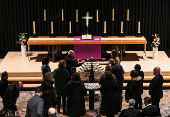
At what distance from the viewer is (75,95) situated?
8227 mm

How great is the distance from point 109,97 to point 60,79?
4.38ft

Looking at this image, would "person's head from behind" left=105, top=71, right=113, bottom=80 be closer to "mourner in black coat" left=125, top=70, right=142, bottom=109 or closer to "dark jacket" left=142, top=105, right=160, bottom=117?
"mourner in black coat" left=125, top=70, right=142, bottom=109

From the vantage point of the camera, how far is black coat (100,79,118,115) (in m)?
8.30

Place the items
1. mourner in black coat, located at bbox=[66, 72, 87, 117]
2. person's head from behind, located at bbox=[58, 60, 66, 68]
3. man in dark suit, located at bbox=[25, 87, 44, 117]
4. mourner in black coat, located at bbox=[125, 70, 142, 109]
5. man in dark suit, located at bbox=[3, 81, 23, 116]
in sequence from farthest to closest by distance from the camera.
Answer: person's head from behind, located at bbox=[58, 60, 66, 68] < mourner in black coat, located at bbox=[125, 70, 142, 109] < mourner in black coat, located at bbox=[66, 72, 87, 117] < man in dark suit, located at bbox=[3, 81, 23, 116] < man in dark suit, located at bbox=[25, 87, 44, 117]

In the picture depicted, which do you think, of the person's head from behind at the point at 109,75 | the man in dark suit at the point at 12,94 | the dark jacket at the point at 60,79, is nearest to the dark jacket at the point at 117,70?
the person's head from behind at the point at 109,75

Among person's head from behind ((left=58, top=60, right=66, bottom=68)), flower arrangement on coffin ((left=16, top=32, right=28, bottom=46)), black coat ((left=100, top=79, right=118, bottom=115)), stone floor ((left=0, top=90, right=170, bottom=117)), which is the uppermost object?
flower arrangement on coffin ((left=16, top=32, right=28, bottom=46))

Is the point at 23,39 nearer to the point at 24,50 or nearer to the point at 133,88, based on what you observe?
the point at 24,50

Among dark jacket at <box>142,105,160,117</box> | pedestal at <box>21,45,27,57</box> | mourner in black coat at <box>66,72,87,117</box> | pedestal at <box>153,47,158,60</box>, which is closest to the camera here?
dark jacket at <box>142,105,160,117</box>

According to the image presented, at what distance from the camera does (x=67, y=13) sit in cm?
1434

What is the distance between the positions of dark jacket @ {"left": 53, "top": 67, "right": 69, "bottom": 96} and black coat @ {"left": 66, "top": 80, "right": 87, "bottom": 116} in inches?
27.1

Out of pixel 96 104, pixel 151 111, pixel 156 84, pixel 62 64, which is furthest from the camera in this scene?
pixel 96 104

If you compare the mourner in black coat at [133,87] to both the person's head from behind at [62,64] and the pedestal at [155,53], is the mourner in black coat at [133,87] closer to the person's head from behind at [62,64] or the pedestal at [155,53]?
the person's head from behind at [62,64]

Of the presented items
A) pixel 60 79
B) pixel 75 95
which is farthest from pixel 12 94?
pixel 60 79

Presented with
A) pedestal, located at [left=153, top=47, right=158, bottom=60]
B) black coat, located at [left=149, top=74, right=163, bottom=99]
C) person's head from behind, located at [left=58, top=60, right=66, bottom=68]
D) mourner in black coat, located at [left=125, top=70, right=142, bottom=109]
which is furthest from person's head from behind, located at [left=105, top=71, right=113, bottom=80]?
pedestal, located at [left=153, top=47, right=158, bottom=60]
